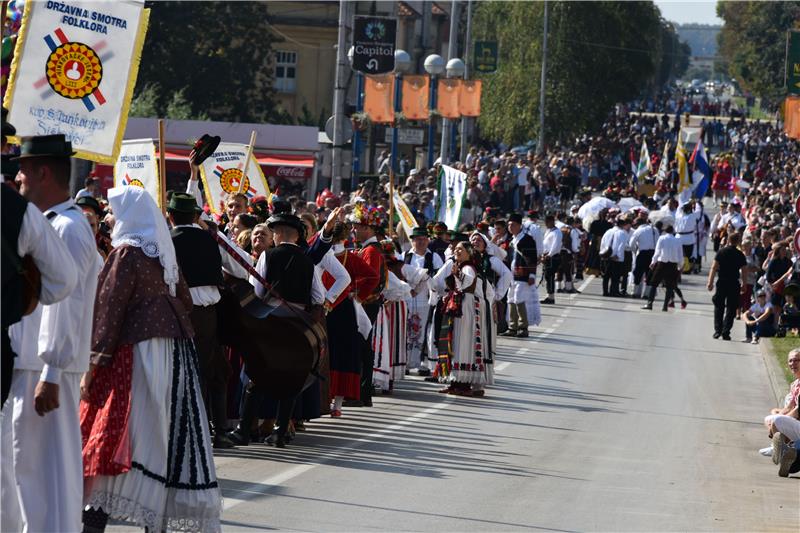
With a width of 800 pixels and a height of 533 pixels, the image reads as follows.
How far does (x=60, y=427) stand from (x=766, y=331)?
21.2 m

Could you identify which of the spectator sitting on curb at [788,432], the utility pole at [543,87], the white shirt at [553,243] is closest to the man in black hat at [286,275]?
the spectator sitting on curb at [788,432]

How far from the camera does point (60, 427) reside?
24.6 ft

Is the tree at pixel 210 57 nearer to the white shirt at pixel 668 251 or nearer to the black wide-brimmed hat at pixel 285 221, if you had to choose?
the white shirt at pixel 668 251

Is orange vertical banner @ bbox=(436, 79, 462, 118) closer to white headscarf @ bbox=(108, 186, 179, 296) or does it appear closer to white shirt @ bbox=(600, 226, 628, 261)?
white shirt @ bbox=(600, 226, 628, 261)

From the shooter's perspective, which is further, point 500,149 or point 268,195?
point 500,149

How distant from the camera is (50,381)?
7.36 meters

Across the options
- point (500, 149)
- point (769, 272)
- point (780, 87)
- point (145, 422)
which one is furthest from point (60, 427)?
point (780, 87)

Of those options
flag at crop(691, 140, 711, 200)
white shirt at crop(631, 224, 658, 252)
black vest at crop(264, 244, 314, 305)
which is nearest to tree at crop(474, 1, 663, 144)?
flag at crop(691, 140, 711, 200)

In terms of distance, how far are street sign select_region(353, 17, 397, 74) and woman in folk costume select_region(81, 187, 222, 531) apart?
80.2 feet

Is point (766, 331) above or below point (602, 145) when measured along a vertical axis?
below

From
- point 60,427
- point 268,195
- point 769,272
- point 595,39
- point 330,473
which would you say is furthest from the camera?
point 595,39

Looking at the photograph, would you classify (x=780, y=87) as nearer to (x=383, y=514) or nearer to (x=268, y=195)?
(x=268, y=195)

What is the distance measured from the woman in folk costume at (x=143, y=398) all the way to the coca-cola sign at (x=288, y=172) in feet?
119

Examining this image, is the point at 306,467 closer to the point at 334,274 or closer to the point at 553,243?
the point at 334,274
